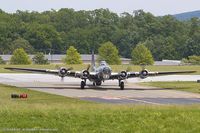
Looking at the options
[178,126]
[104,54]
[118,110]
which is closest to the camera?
[178,126]

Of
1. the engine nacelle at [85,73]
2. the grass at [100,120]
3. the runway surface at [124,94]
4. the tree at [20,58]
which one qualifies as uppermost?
the tree at [20,58]

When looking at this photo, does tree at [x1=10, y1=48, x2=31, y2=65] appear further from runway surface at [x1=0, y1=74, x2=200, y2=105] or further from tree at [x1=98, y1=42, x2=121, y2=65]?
runway surface at [x1=0, y1=74, x2=200, y2=105]

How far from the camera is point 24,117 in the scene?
19656 mm

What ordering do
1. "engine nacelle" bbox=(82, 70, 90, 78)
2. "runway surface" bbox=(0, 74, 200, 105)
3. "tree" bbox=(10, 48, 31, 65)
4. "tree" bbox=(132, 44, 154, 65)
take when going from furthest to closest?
"tree" bbox=(132, 44, 154, 65), "tree" bbox=(10, 48, 31, 65), "engine nacelle" bbox=(82, 70, 90, 78), "runway surface" bbox=(0, 74, 200, 105)

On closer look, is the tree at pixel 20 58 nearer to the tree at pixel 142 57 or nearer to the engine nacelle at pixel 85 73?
the tree at pixel 142 57

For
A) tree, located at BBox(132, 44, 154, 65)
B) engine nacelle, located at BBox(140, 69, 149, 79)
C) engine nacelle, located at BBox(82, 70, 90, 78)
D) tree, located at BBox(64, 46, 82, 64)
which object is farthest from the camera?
tree, located at BBox(132, 44, 154, 65)

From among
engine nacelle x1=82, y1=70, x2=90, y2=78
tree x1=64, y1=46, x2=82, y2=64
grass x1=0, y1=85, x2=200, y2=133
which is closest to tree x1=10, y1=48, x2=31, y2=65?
tree x1=64, y1=46, x2=82, y2=64

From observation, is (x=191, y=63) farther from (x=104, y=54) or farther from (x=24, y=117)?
(x=24, y=117)

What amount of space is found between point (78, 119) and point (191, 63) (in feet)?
506

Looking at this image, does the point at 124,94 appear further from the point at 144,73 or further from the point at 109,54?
the point at 109,54

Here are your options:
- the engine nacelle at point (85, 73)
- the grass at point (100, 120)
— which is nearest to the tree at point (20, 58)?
the engine nacelle at point (85, 73)

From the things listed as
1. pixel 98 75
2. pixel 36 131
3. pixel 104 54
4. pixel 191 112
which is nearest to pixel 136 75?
pixel 98 75

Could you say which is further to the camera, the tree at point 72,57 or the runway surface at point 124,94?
the tree at point 72,57

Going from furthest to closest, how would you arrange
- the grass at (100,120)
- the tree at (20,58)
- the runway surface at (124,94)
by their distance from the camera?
the tree at (20,58), the runway surface at (124,94), the grass at (100,120)
